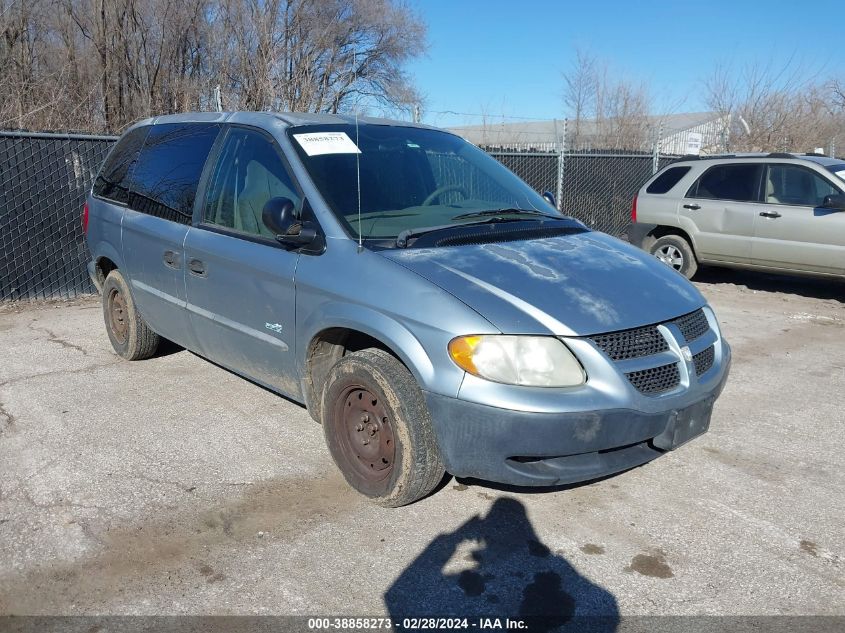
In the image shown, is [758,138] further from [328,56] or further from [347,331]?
[347,331]

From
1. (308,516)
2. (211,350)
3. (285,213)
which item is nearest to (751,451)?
(308,516)

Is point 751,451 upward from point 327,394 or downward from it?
downward

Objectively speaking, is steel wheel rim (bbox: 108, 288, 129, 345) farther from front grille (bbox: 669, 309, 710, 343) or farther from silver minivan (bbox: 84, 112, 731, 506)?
front grille (bbox: 669, 309, 710, 343)

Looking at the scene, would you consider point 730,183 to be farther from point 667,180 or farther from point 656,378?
point 656,378

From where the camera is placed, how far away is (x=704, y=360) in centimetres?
340

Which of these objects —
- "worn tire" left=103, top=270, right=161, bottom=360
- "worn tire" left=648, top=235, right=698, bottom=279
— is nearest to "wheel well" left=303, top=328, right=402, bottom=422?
"worn tire" left=103, top=270, right=161, bottom=360

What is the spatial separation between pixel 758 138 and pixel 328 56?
12817 mm

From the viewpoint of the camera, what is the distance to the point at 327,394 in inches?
139

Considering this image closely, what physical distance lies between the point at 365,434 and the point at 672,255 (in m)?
7.29

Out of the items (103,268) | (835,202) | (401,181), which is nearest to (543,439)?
(401,181)

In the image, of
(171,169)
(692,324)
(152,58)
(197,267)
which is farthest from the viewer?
(152,58)

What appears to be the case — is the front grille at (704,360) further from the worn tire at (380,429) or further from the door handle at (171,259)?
the door handle at (171,259)

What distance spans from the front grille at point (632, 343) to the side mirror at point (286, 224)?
1.51m

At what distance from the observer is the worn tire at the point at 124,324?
5445 millimetres
